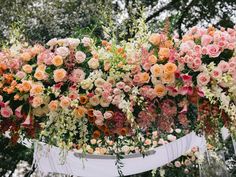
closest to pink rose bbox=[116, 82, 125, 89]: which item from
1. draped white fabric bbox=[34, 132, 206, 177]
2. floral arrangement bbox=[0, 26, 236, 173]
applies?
floral arrangement bbox=[0, 26, 236, 173]

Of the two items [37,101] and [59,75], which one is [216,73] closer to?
[59,75]

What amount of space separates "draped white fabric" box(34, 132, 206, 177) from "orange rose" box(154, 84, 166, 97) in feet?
5.69

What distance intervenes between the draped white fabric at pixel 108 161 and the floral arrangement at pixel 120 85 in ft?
5.11

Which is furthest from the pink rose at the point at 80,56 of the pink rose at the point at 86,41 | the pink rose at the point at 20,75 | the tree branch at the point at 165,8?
the tree branch at the point at 165,8

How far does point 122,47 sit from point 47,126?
25.0 inches

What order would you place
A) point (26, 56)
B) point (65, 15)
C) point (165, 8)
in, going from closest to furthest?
point (26, 56), point (65, 15), point (165, 8)

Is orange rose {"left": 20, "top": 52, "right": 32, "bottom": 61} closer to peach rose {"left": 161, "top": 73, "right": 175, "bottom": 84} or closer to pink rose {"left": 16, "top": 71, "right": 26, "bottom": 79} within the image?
pink rose {"left": 16, "top": 71, "right": 26, "bottom": 79}

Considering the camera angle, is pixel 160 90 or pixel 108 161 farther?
pixel 108 161

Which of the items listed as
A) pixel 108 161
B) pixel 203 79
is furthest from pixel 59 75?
pixel 108 161

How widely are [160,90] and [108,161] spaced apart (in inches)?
77.6

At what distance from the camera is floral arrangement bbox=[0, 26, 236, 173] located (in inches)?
112

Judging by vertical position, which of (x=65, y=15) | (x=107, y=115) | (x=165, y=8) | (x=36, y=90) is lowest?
(x=107, y=115)

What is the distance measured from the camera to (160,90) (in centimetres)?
284

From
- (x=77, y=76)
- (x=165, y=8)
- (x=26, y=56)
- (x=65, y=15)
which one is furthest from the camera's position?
(x=165, y=8)
